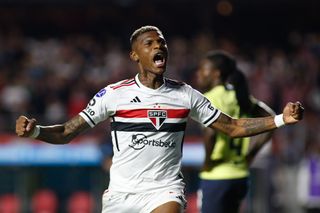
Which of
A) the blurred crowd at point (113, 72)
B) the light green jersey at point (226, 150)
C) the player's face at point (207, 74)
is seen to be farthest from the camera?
the blurred crowd at point (113, 72)

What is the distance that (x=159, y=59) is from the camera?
712cm

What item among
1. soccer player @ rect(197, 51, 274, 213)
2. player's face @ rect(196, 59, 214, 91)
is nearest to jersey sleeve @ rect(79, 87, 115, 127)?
soccer player @ rect(197, 51, 274, 213)

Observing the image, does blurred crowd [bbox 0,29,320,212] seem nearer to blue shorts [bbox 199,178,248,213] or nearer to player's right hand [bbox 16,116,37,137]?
blue shorts [bbox 199,178,248,213]

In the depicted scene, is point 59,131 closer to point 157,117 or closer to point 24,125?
point 24,125

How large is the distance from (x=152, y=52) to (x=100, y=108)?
0.57 m

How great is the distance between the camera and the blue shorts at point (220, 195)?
8734 mm

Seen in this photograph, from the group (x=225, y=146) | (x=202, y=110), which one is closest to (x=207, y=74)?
(x=225, y=146)

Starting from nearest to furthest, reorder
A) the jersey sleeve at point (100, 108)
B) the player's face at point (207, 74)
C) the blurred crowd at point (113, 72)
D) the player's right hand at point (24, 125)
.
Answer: the player's right hand at point (24, 125) → the jersey sleeve at point (100, 108) → the player's face at point (207, 74) → the blurred crowd at point (113, 72)

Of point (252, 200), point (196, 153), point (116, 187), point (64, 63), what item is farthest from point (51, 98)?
point (116, 187)

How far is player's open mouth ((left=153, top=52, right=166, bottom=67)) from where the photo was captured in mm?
7070

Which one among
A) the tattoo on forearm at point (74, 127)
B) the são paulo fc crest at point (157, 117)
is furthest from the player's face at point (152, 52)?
the tattoo on forearm at point (74, 127)

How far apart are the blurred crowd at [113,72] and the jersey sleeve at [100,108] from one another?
26.9ft

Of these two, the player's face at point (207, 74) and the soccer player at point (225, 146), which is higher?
the player's face at point (207, 74)

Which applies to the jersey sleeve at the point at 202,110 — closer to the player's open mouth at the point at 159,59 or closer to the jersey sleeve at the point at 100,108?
the player's open mouth at the point at 159,59
